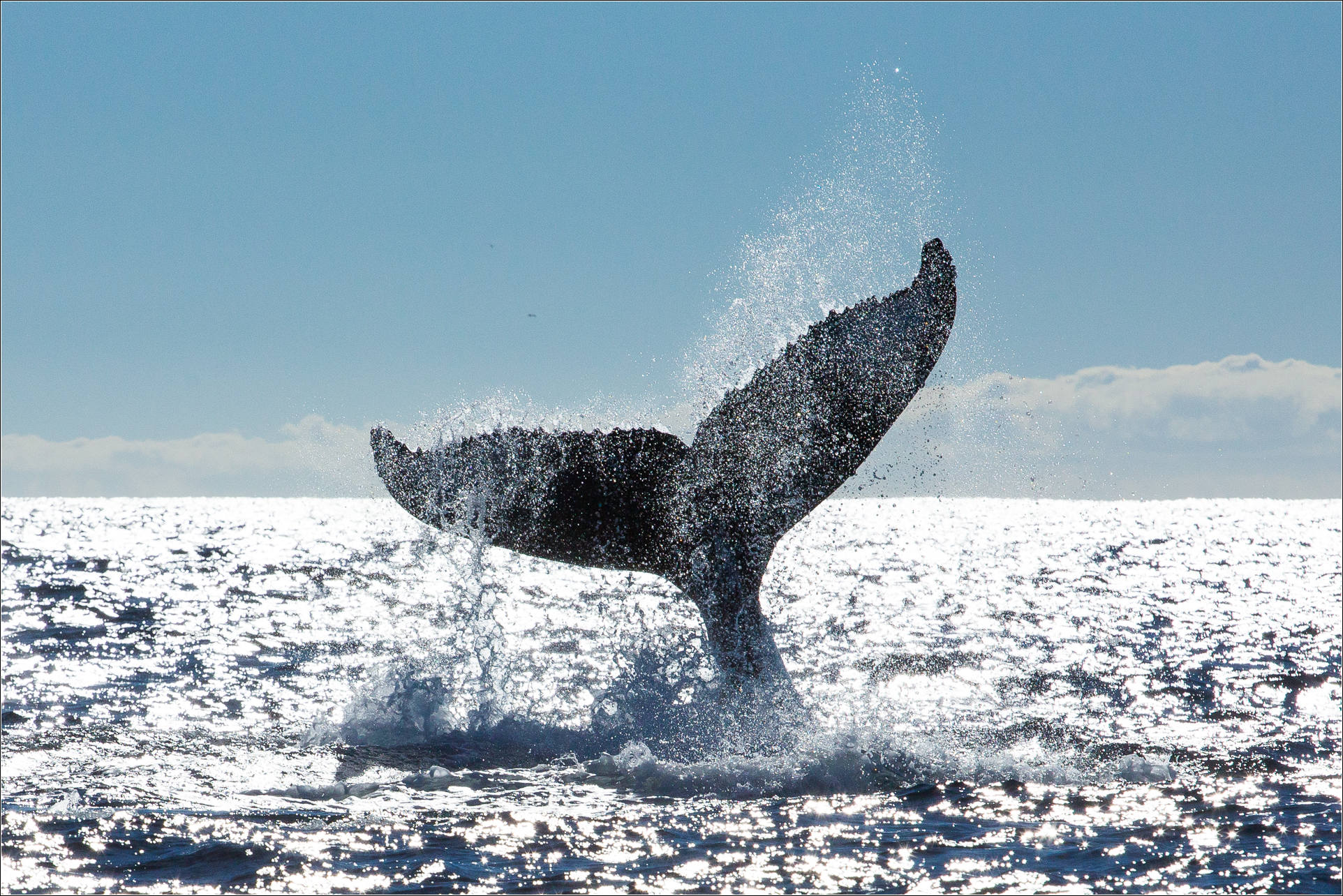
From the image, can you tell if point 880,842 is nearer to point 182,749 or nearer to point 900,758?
point 900,758

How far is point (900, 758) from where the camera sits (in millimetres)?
10266

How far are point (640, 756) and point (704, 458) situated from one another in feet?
11.9

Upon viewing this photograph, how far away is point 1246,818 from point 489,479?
6.62 m

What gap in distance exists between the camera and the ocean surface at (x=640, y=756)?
746 centimetres

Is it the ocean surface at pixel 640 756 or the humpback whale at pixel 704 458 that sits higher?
the humpback whale at pixel 704 458

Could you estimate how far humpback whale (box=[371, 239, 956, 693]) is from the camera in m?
7.31

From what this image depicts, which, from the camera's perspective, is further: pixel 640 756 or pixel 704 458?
pixel 640 756

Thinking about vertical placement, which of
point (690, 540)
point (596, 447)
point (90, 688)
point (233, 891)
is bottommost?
point (233, 891)

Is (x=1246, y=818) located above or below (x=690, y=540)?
below

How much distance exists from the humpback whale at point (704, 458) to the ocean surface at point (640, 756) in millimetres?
2221

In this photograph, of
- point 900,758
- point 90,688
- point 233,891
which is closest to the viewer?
point 233,891

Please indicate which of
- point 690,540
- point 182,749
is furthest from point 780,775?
point 182,749

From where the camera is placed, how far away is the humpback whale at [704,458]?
7.31 m

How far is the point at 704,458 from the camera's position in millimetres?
7914
